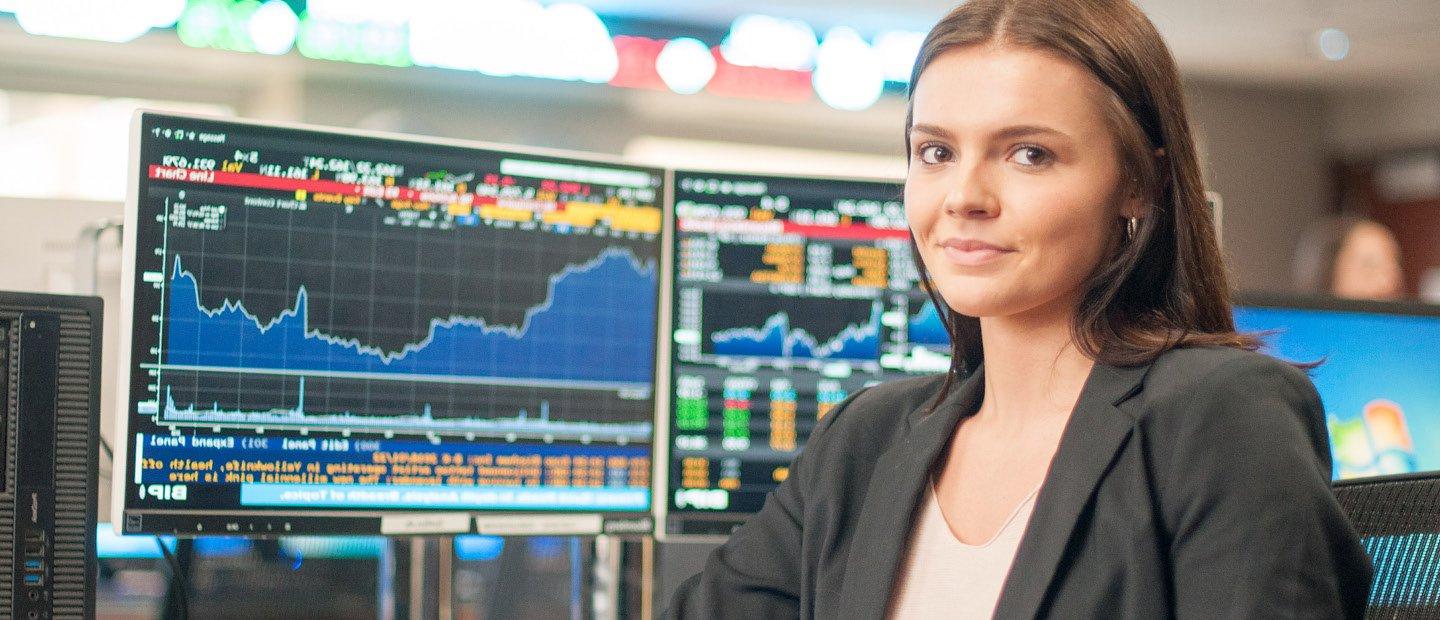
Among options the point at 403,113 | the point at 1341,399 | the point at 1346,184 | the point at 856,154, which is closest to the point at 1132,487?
the point at 1341,399

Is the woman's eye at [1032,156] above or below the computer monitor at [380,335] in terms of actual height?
above

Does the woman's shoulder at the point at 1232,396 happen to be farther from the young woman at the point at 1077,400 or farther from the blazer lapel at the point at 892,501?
the blazer lapel at the point at 892,501

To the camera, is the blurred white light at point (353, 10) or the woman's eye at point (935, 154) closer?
the woman's eye at point (935, 154)

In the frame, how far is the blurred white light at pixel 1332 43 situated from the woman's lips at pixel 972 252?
528 cm

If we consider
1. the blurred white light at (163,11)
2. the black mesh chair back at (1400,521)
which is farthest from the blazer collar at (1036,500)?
the blurred white light at (163,11)

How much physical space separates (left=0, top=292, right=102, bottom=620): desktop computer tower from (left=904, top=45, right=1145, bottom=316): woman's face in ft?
2.86

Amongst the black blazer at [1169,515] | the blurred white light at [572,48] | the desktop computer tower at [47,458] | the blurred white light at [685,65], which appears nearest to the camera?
the black blazer at [1169,515]

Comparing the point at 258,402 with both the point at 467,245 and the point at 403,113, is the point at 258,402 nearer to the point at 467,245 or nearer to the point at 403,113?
the point at 467,245

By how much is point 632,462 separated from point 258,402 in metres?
0.47

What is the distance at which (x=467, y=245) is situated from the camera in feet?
5.44

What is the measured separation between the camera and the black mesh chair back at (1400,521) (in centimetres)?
112

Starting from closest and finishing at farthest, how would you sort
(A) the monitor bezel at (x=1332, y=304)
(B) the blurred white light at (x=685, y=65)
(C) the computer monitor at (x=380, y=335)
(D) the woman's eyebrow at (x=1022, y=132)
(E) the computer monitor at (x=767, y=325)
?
(D) the woman's eyebrow at (x=1022, y=132), (C) the computer monitor at (x=380, y=335), (E) the computer monitor at (x=767, y=325), (A) the monitor bezel at (x=1332, y=304), (B) the blurred white light at (x=685, y=65)

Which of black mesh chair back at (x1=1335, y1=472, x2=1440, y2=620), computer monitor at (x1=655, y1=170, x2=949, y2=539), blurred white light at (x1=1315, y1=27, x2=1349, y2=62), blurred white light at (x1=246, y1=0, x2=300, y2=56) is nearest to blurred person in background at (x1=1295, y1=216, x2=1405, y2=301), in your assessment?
blurred white light at (x1=1315, y1=27, x2=1349, y2=62)

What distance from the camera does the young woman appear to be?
0.98 m
